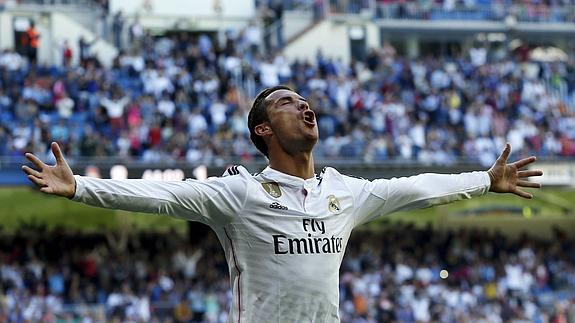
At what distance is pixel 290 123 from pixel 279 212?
39cm

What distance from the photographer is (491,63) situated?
31859mm

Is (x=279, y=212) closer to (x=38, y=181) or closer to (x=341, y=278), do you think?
(x=38, y=181)

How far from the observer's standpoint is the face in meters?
5.43

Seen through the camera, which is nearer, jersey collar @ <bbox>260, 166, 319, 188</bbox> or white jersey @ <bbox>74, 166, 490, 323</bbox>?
white jersey @ <bbox>74, 166, 490, 323</bbox>

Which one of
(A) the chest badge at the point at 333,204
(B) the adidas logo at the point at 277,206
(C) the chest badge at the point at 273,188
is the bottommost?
(A) the chest badge at the point at 333,204

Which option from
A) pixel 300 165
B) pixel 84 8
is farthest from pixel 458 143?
pixel 300 165

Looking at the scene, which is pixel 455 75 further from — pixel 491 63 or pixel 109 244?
Result: pixel 109 244

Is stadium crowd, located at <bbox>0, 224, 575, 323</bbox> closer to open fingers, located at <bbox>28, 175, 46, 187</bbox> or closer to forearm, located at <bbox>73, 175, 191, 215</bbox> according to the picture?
forearm, located at <bbox>73, 175, 191, 215</bbox>

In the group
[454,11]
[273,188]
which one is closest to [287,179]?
[273,188]

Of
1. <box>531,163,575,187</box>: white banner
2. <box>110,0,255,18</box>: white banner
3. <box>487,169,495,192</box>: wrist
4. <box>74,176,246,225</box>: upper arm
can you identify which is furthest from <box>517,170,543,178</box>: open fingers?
<box>110,0,255,18</box>: white banner

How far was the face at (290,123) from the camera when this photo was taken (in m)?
5.43

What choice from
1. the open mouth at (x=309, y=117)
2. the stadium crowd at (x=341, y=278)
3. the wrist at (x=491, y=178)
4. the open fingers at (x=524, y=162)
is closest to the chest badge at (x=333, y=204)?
the open mouth at (x=309, y=117)

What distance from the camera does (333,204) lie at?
551 centimetres

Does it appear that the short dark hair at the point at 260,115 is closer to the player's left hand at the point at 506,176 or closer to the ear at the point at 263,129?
the ear at the point at 263,129
